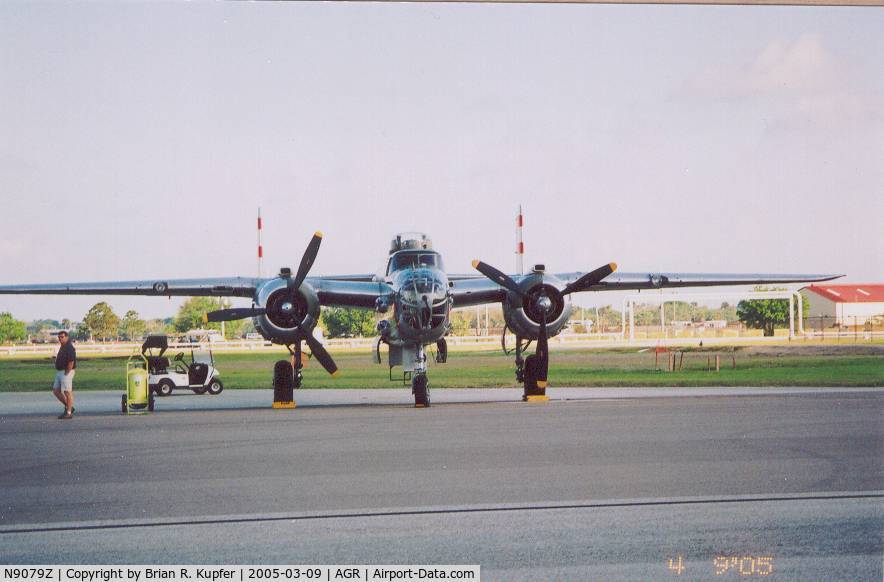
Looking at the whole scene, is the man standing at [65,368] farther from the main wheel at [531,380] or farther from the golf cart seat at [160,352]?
the main wheel at [531,380]

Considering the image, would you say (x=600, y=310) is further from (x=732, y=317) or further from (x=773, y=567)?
(x=773, y=567)

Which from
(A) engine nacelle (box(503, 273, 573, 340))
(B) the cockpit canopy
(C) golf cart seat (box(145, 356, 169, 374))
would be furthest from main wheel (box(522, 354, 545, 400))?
(C) golf cart seat (box(145, 356, 169, 374))

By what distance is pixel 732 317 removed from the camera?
51781 millimetres

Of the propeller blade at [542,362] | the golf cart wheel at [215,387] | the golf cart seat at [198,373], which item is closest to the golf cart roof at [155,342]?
the golf cart seat at [198,373]

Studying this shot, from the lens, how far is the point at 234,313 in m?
22.4

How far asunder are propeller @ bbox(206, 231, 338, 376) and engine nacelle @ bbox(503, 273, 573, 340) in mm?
5277

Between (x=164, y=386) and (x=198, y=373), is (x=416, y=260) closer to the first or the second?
(x=198, y=373)

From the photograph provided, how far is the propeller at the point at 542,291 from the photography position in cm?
2262

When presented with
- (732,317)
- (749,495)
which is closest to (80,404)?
(749,495)

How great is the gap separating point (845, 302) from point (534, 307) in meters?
31.3

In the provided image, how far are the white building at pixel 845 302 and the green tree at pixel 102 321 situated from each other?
115 feet

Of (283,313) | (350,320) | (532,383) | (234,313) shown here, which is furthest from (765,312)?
(234,313)

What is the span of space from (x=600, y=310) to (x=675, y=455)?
34.0 metres

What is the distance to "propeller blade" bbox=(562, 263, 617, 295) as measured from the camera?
2280cm
